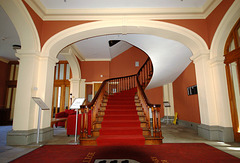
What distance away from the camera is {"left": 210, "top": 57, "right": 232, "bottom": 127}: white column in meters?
3.84

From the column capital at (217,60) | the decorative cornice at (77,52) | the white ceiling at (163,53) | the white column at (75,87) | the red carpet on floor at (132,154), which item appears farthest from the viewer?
the white column at (75,87)

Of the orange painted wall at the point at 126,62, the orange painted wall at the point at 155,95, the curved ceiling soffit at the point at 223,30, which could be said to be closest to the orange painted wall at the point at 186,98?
the orange painted wall at the point at 155,95

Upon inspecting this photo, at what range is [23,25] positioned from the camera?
3.83m

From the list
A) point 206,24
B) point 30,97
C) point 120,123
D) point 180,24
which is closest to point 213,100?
point 206,24

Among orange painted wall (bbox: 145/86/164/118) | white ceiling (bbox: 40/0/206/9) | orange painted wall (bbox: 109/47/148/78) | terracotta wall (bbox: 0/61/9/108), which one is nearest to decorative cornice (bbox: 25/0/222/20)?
white ceiling (bbox: 40/0/206/9)

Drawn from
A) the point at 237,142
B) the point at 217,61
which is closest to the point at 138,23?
the point at 217,61

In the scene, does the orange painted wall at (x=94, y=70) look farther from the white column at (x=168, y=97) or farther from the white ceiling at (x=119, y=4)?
the white ceiling at (x=119, y=4)

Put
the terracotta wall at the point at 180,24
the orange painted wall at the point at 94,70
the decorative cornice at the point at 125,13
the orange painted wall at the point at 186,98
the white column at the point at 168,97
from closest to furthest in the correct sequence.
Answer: the terracotta wall at the point at 180,24
the decorative cornice at the point at 125,13
the orange painted wall at the point at 186,98
the white column at the point at 168,97
the orange painted wall at the point at 94,70

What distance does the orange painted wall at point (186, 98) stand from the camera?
5959mm

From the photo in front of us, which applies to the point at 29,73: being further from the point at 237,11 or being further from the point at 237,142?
the point at 237,142

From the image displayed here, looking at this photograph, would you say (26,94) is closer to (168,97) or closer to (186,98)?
(186,98)

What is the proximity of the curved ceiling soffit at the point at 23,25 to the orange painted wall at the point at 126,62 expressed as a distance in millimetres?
6062

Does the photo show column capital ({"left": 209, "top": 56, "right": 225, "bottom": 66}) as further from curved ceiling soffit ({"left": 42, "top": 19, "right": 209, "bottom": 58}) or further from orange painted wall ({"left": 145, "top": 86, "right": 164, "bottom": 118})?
orange painted wall ({"left": 145, "top": 86, "right": 164, "bottom": 118})

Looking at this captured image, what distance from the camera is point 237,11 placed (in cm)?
339
